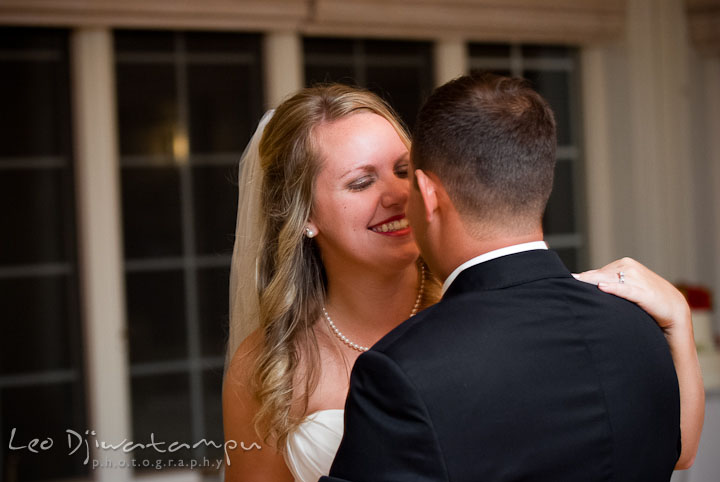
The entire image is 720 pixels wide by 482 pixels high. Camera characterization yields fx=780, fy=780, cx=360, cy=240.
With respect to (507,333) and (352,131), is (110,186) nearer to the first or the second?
(352,131)

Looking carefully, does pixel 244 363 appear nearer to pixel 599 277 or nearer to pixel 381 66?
pixel 599 277

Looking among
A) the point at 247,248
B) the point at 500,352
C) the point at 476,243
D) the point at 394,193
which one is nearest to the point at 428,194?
the point at 476,243

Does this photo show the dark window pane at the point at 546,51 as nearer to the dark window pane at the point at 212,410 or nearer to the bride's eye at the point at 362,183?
the dark window pane at the point at 212,410

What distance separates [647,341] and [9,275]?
128 inches

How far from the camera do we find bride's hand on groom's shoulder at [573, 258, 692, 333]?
3.97ft

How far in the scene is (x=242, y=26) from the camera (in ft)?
12.3

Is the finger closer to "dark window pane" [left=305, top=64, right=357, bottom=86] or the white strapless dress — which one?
the white strapless dress

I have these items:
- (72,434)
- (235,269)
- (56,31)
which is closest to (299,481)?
(235,269)

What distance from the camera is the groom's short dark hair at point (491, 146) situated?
1.10 m

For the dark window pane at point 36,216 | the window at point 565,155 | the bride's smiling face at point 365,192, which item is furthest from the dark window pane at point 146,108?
the bride's smiling face at point 365,192

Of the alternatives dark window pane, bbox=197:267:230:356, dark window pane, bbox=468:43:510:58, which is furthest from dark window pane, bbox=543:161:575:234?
dark window pane, bbox=197:267:230:356

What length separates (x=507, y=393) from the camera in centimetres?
103

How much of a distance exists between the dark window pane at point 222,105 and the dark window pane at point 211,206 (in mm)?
132

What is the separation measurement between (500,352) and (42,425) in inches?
126
